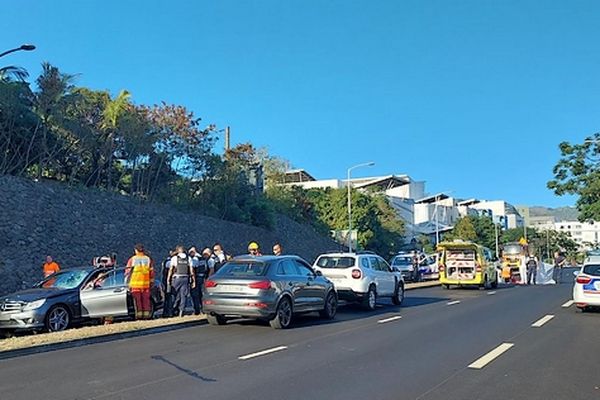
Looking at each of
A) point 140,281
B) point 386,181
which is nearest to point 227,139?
point 140,281

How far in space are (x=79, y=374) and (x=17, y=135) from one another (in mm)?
20475

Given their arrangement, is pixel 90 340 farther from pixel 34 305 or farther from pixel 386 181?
pixel 386 181

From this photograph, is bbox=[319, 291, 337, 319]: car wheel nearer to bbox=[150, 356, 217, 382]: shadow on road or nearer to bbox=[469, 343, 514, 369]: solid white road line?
bbox=[469, 343, 514, 369]: solid white road line

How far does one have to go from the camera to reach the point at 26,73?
27.2m

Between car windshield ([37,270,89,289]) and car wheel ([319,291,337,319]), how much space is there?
5997 mm

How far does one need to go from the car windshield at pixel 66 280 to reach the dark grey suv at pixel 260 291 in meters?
3.22

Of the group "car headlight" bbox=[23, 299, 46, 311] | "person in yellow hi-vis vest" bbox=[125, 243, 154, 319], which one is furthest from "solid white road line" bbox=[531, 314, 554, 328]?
"car headlight" bbox=[23, 299, 46, 311]

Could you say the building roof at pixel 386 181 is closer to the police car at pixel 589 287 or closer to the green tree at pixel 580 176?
the green tree at pixel 580 176

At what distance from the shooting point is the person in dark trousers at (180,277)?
16500 mm

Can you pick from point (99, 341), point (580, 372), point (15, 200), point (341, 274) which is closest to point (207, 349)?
point (99, 341)

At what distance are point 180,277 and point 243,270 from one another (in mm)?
2489

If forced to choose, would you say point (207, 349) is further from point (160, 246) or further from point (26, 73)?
point (160, 246)

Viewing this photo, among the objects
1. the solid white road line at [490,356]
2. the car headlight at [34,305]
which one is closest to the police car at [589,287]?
the solid white road line at [490,356]

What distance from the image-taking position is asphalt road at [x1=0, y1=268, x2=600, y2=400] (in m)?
7.97
